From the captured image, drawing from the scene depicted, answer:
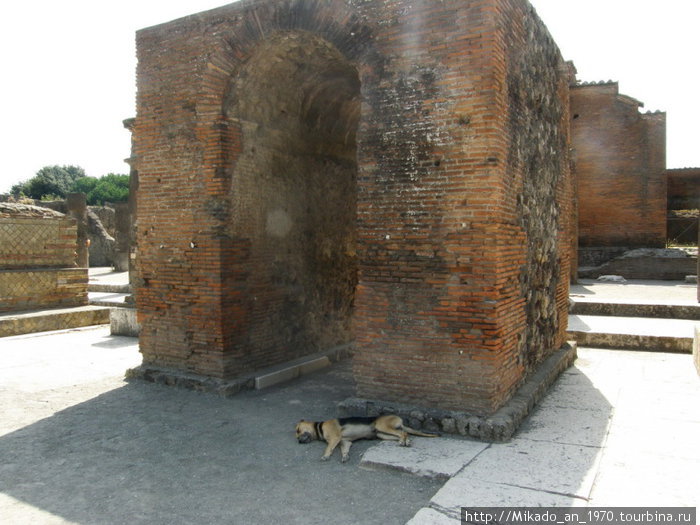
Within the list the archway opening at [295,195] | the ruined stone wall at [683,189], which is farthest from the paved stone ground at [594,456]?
the ruined stone wall at [683,189]

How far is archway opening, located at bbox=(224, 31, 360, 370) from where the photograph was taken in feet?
21.2

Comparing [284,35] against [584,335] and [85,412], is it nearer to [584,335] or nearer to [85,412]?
[85,412]

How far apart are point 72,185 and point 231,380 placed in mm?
64488

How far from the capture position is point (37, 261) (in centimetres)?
1173

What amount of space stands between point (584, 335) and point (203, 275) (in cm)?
607

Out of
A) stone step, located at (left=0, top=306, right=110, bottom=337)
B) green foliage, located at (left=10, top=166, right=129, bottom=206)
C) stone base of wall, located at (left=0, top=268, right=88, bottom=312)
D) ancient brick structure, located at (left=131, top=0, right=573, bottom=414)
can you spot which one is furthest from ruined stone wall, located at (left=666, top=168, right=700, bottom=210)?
green foliage, located at (left=10, top=166, right=129, bottom=206)

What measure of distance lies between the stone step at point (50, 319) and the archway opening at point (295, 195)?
236 inches

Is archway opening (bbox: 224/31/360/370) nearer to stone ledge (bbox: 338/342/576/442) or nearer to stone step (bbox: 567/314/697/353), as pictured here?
stone ledge (bbox: 338/342/576/442)

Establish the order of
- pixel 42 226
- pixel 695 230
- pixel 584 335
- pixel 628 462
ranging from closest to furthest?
pixel 628 462 < pixel 584 335 < pixel 42 226 < pixel 695 230

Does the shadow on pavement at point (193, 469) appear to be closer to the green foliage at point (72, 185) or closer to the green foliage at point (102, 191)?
the green foliage at point (72, 185)

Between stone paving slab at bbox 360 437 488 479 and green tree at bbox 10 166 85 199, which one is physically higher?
green tree at bbox 10 166 85 199

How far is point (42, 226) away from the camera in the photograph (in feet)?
38.8

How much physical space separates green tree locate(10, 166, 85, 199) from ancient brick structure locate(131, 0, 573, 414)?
51.3 meters

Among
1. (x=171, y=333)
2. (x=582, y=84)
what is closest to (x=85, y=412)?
(x=171, y=333)
